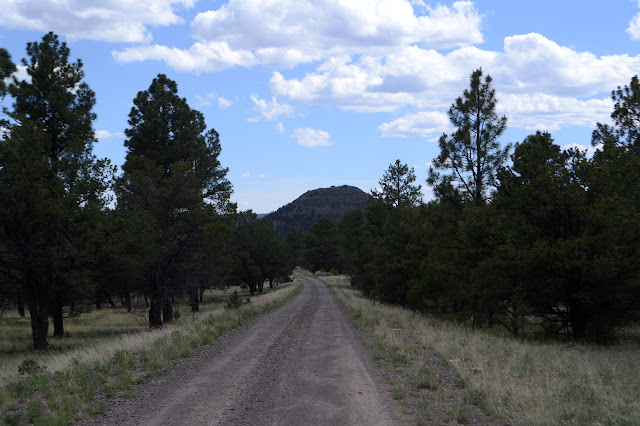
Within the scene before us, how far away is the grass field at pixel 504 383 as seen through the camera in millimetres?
7363

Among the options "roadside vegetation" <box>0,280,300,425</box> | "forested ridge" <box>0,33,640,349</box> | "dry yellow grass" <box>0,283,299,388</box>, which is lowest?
"dry yellow grass" <box>0,283,299,388</box>

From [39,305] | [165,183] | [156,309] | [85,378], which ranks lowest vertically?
[156,309]

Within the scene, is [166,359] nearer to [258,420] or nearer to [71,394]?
[71,394]

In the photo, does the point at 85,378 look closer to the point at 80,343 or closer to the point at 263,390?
the point at 263,390

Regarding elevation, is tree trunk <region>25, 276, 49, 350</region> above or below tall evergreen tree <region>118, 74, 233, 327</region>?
below

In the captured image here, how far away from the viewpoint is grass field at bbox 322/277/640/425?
7.36m

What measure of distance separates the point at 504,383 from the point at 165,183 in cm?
2183

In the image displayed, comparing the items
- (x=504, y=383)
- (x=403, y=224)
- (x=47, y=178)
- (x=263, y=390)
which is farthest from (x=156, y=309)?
(x=504, y=383)

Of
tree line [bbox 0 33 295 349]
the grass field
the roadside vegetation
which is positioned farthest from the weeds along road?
tree line [bbox 0 33 295 349]

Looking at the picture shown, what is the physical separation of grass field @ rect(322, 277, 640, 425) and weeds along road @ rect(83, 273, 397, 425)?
76 centimetres

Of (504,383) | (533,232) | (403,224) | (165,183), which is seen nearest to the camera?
(504,383)

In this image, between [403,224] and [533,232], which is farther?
[403,224]

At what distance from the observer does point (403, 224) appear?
3197 cm

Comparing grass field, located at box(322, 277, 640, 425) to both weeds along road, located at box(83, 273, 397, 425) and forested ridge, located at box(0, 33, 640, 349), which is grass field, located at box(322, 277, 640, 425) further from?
forested ridge, located at box(0, 33, 640, 349)
